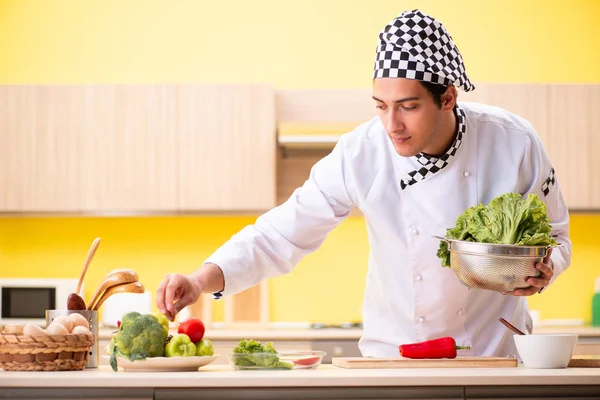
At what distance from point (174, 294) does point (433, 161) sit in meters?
0.82

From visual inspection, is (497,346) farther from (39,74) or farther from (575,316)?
(39,74)

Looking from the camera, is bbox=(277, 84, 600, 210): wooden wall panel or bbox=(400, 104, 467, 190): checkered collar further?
bbox=(277, 84, 600, 210): wooden wall panel

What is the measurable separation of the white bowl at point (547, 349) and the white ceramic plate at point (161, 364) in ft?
2.47

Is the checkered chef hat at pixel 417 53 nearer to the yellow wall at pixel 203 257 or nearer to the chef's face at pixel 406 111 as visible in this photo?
the chef's face at pixel 406 111

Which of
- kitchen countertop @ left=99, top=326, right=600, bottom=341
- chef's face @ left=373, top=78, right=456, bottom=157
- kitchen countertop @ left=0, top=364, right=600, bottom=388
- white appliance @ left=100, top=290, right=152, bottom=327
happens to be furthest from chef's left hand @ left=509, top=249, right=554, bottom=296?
white appliance @ left=100, top=290, right=152, bottom=327

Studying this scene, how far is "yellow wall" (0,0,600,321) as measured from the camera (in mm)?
4848

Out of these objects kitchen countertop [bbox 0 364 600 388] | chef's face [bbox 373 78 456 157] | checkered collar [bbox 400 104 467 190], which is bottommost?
kitchen countertop [bbox 0 364 600 388]

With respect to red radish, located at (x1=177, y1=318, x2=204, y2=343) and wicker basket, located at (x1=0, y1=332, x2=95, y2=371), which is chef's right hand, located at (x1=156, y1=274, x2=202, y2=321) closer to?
red radish, located at (x1=177, y1=318, x2=204, y2=343)

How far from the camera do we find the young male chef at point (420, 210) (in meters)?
2.33

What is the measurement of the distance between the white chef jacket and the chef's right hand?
0.67 feet

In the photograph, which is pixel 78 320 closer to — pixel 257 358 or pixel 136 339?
pixel 136 339

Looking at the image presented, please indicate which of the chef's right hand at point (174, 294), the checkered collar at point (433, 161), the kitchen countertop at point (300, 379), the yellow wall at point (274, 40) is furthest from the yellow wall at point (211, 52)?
the kitchen countertop at point (300, 379)

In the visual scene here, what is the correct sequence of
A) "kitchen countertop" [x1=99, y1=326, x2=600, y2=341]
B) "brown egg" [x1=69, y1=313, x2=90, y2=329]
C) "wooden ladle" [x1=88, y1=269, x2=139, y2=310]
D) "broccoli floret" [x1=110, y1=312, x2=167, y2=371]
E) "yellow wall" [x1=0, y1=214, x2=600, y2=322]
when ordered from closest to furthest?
"broccoli floret" [x1=110, y1=312, x2=167, y2=371] → "brown egg" [x1=69, y1=313, x2=90, y2=329] → "wooden ladle" [x1=88, y1=269, x2=139, y2=310] → "kitchen countertop" [x1=99, y1=326, x2=600, y2=341] → "yellow wall" [x1=0, y1=214, x2=600, y2=322]

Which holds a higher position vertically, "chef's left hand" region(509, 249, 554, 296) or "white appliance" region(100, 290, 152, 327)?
"chef's left hand" region(509, 249, 554, 296)
